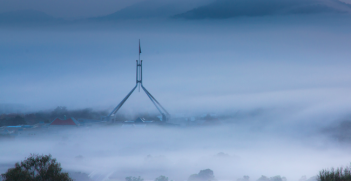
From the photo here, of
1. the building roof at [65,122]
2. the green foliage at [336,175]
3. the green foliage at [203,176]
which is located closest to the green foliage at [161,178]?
the green foliage at [203,176]

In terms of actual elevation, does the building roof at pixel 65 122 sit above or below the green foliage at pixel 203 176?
Result: above

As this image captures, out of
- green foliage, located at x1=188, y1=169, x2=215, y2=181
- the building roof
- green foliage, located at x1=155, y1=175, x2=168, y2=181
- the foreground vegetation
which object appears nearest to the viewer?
the foreground vegetation

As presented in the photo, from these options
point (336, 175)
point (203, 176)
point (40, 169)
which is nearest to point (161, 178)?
point (203, 176)

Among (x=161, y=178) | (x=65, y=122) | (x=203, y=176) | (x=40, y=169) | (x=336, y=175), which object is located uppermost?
(x=65, y=122)

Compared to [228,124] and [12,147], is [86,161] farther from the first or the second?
[228,124]

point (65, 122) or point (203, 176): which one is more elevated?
point (65, 122)

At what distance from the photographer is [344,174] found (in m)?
16.3

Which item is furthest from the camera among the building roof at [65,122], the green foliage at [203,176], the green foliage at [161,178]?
the building roof at [65,122]

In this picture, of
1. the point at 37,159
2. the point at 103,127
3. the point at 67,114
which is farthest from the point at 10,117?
the point at 37,159

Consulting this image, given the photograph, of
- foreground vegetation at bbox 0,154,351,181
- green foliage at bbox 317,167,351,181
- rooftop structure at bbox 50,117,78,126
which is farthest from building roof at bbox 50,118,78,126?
green foliage at bbox 317,167,351,181

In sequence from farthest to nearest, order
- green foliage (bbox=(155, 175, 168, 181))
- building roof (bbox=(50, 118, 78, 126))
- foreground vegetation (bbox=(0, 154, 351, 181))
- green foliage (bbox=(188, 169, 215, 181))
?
building roof (bbox=(50, 118, 78, 126)) → green foliage (bbox=(188, 169, 215, 181)) → green foliage (bbox=(155, 175, 168, 181)) → foreground vegetation (bbox=(0, 154, 351, 181))

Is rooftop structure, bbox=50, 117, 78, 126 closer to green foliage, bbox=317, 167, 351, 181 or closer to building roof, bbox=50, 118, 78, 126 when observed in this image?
building roof, bbox=50, 118, 78, 126

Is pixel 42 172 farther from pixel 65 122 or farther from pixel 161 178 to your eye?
pixel 65 122

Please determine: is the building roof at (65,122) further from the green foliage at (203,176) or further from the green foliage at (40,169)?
the green foliage at (40,169)
